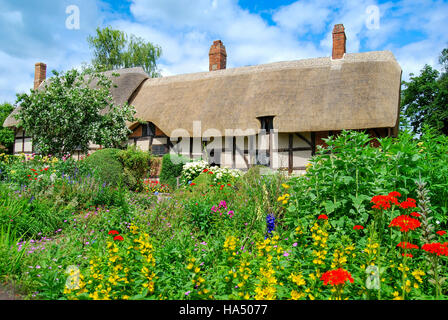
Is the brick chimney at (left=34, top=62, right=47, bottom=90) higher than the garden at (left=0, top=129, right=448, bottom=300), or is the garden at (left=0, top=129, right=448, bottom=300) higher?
the brick chimney at (left=34, top=62, right=47, bottom=90)

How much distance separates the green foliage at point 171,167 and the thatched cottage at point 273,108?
1162mm

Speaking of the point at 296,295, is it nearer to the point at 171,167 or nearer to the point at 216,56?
the point at 171,167

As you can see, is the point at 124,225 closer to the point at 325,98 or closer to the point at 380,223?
the point at 380,223

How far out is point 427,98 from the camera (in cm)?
2320

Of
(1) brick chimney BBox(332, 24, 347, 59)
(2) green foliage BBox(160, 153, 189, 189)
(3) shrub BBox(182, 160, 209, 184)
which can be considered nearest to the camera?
(3) shrub BBox(182, 160, 209, 184)

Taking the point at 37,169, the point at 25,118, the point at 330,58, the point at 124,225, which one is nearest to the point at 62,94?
the point at 25,118

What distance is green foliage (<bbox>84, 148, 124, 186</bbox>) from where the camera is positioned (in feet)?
32.0

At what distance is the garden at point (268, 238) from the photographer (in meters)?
2.39

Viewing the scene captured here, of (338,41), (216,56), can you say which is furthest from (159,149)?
(338,41)

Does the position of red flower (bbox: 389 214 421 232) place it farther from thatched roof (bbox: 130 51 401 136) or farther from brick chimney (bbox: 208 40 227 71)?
brick chimney (bbox: 208 40 227 71)

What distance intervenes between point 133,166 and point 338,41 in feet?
33.8

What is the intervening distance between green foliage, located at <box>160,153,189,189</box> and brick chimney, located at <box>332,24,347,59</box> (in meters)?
8.10

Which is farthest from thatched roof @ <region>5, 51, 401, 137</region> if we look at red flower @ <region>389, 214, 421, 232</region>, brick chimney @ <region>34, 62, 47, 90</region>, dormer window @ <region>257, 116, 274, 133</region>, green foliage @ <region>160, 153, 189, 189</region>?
red flower @ <region>389, 214, 421, 232</region>

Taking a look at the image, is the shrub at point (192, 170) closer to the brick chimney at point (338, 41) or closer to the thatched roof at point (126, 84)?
the thatched roof at point (126, 84)
